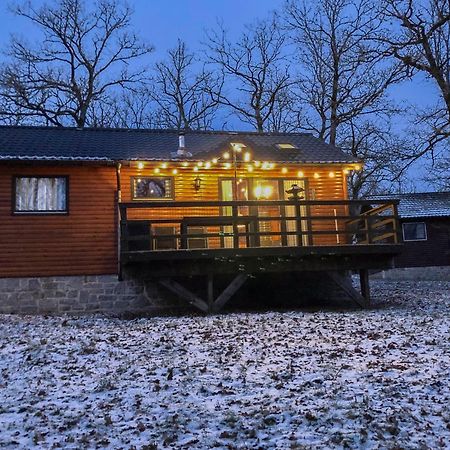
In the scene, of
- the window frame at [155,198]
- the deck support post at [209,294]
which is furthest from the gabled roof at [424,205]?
the deck support post at [209,294]

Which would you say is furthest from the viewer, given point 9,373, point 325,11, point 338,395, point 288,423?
point 325,11

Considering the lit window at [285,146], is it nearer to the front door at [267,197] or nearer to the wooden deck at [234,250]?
the front door at [267,197]

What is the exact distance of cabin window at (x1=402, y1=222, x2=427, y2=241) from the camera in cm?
2517

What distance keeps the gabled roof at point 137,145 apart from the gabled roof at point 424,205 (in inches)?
432

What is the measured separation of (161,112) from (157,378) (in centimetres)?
2577

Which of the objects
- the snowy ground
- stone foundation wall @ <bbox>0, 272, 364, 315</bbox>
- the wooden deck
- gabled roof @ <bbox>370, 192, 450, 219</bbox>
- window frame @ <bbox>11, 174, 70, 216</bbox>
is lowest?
the snowy ground

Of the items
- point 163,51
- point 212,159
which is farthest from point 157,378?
point 163,51

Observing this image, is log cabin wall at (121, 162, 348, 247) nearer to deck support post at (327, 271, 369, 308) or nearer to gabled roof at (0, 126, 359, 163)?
gabled roof at (0, 126, 359, 163)

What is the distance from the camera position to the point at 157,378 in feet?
19.9

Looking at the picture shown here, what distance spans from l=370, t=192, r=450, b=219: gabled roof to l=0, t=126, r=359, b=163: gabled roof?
11.0 metres

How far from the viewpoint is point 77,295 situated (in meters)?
12.0

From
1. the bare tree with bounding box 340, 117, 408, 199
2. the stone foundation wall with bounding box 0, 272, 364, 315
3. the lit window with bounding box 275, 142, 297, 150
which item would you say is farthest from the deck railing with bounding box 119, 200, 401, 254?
the bare tree with bounding box 340, 117, 408, 199

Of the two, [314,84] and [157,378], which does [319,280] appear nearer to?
[157,378]

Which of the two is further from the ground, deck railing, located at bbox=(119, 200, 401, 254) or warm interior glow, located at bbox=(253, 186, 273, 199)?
warm interior glow, located at bbox=(253, 186, 273, 199)
